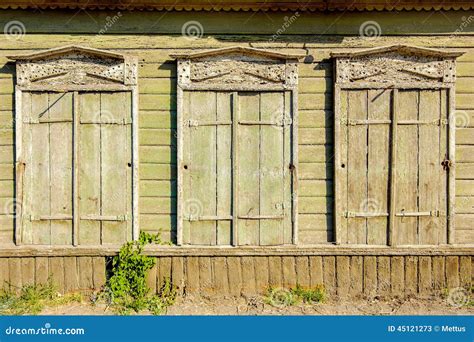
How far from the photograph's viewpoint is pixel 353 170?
6035 millimetres

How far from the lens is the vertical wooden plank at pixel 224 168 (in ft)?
19.6

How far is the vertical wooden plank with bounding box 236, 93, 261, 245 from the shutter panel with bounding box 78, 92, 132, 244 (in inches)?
57.1

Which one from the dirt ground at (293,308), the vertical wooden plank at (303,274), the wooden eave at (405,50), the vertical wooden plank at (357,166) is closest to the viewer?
the dirt ground at (293,308)

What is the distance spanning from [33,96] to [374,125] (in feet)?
14.5

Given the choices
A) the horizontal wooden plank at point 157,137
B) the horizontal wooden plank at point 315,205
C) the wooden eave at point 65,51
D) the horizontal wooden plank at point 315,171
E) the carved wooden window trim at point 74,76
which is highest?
the wooden eave at point 65,51

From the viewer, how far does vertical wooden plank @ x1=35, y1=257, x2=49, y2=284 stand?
6062 mm

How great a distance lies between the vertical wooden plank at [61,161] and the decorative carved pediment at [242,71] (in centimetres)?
163

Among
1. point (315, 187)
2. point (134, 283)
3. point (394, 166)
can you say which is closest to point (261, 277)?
point (315, 187)

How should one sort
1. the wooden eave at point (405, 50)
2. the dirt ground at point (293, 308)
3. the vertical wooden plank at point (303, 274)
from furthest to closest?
the vertical wooden plank at point (303, 274) → the wooden eave at point (405, 50) → the dirt ground at point (293, 308)

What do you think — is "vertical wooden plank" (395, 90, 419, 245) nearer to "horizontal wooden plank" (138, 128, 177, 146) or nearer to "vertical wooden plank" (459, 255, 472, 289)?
"vertical wooden plank" (459, 255, 472, 289)

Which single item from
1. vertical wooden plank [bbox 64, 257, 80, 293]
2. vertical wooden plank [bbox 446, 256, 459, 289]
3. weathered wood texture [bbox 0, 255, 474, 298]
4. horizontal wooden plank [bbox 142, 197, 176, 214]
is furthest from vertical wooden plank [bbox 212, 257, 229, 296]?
vertical wooden plank [bbox 446, 256, 459, 289]

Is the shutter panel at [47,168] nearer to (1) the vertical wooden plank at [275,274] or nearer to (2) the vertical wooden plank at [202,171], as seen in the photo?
(2) the vertical wooden plank at [202,171]

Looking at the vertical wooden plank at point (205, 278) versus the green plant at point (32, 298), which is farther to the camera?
the vertical wooden plank at point (205, 278)

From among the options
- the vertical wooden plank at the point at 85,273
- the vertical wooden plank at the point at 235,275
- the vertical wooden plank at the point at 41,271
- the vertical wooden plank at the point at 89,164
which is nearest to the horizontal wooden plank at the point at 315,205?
the vertical wooden plank at the point at 235,275
